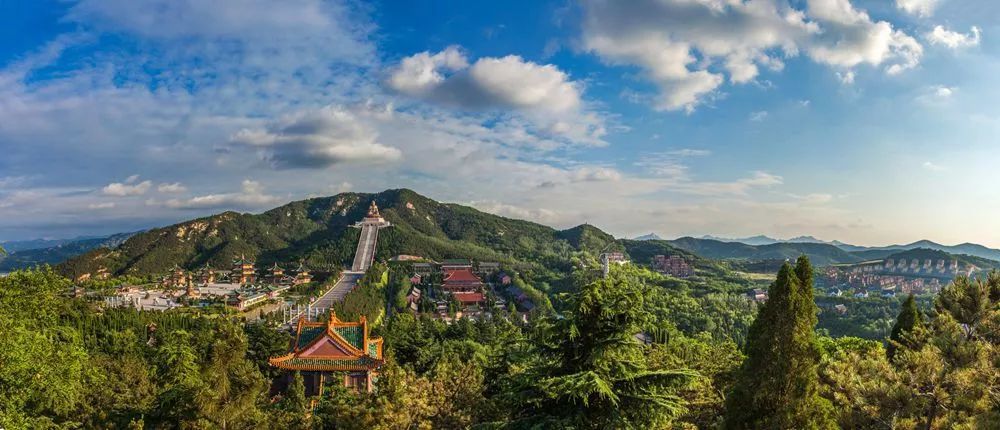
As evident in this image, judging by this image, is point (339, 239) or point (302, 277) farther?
point (339, 239)

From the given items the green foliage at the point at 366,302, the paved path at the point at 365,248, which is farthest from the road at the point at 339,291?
the paved path at the point at 365,248

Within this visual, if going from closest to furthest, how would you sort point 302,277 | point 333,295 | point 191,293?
point 191,293 → point 333,295 → point 302,277

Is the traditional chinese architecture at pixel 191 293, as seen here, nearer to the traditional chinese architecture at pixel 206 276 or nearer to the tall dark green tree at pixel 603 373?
the traditional chinese architecture at pixel 206 276

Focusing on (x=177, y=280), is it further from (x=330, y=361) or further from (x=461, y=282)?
(x=330, y=361)

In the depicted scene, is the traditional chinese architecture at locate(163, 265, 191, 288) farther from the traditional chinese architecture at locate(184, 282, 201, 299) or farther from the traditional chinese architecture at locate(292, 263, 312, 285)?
the traditional chinese architecture at locate(292, 263, 312, 285)

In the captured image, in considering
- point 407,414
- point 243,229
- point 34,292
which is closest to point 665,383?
point 407,414

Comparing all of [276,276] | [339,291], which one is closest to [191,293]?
[276,276]

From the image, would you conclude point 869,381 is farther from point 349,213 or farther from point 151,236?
point 349,213
